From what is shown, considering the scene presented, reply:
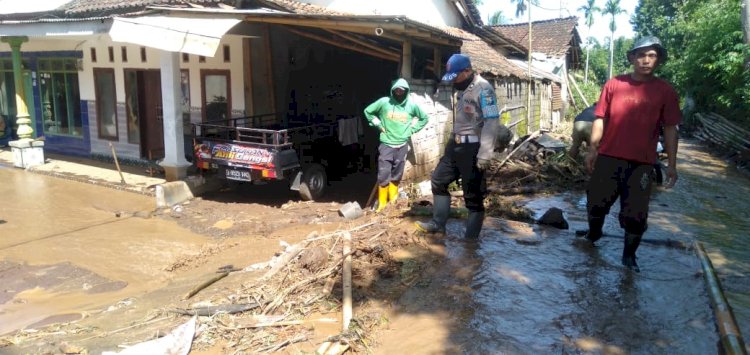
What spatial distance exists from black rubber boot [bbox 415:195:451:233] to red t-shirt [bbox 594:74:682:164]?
1.52 metres

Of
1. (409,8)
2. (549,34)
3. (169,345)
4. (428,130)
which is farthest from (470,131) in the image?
(549,34)

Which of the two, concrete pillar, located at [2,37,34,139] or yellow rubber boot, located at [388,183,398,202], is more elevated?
concrete pillar, located at [2,37,34,139]

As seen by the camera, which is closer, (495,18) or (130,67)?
(130,67)

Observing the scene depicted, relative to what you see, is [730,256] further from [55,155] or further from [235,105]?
[55,155]

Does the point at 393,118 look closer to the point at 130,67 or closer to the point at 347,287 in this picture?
the point at 347,287

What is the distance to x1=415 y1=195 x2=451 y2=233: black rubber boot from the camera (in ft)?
17.3

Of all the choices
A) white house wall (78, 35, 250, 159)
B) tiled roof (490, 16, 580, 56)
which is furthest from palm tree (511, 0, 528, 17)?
white house wall (78, 35, 250, 159)

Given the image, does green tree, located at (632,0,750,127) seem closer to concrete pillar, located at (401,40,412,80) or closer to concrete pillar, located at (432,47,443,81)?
concrete pillar, located at (432,47,443,81)

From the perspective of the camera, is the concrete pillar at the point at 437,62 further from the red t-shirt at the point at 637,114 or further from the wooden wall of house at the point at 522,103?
the red t-shirt at the point at 637,114

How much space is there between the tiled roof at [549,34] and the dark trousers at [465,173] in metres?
21.1

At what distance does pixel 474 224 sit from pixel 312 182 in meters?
4.52

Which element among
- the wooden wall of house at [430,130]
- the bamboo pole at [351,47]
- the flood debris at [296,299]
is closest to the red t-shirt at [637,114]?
the flood debris at [296,299]

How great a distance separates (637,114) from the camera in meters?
4.27

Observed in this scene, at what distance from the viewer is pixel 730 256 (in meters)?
5.62
